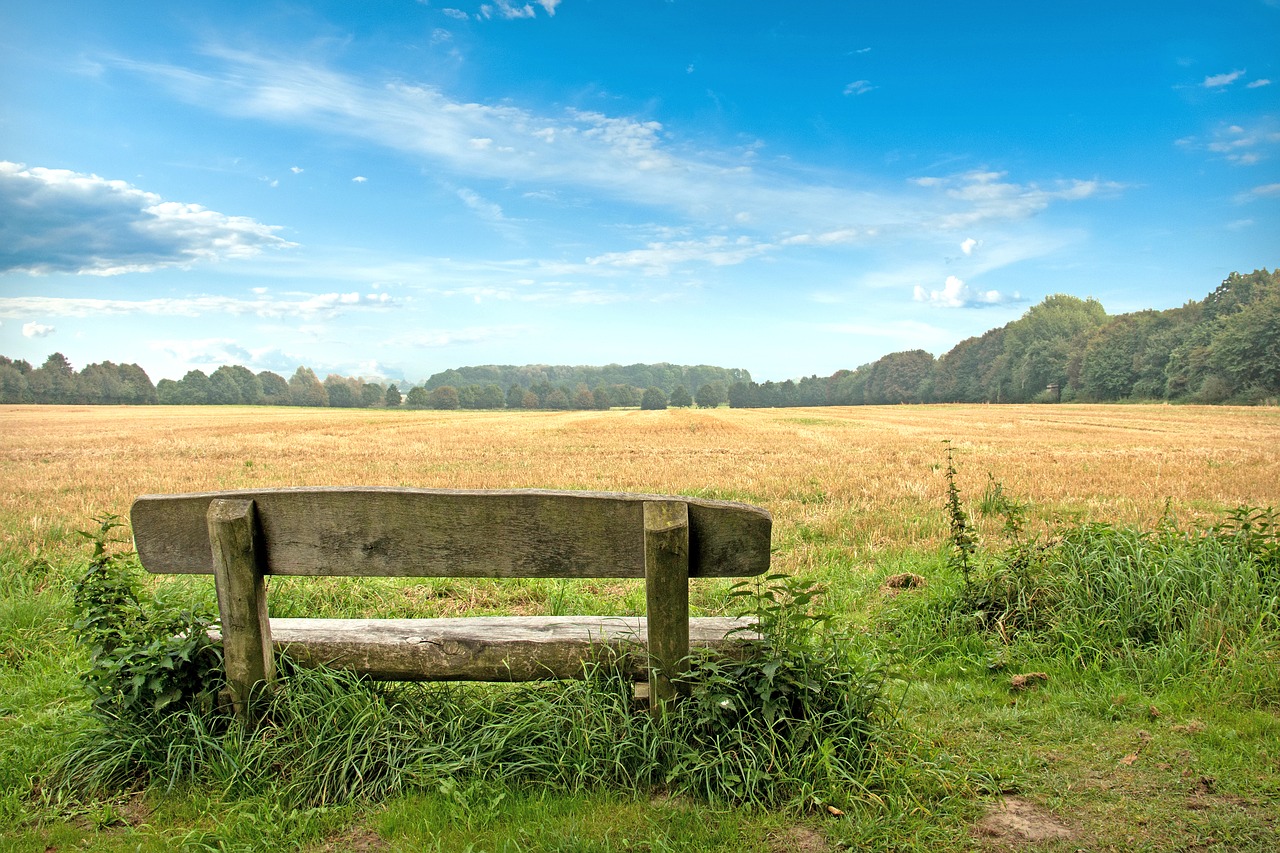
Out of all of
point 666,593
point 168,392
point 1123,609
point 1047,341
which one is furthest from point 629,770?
point 1047,341

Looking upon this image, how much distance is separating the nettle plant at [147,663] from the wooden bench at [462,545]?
274 millimetres

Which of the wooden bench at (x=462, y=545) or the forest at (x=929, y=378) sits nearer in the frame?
the wooden bench at (x=462, y=545)

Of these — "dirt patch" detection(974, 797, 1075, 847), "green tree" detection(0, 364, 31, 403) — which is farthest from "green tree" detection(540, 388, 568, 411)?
"dirt patch" detection(974, 797, 1075, 847)

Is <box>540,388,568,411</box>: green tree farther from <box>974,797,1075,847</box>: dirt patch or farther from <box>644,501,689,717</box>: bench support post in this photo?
<box>974,797,1075,847</box>: dirt patch

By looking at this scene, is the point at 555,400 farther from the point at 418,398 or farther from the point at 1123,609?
the point at 1123,609

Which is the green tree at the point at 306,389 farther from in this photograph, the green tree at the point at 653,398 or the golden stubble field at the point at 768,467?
the green tree at the point at 653,398

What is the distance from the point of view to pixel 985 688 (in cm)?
457

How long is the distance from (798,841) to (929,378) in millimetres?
100513

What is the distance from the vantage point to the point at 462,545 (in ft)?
10.3

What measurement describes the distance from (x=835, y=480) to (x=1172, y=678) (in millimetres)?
10126

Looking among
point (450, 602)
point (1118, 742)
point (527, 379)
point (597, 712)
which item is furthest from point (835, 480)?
point (527, 379)

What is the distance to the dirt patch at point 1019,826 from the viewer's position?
2.96 metres

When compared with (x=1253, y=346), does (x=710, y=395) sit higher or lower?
lower

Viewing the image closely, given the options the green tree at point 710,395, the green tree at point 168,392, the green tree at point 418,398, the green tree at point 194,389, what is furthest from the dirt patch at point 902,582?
the green tree at point 710,395
